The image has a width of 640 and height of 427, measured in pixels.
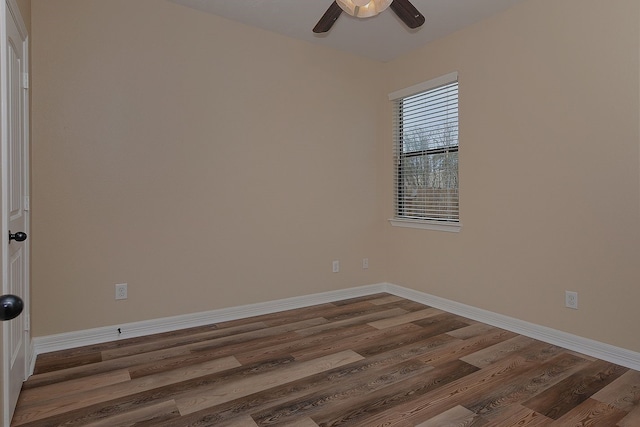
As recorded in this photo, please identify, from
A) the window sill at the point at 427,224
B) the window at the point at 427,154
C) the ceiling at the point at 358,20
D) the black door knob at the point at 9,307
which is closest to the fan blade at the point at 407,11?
the ceiling at the point at 358,20

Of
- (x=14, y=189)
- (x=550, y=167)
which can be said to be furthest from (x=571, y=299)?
(x=14, y=189)

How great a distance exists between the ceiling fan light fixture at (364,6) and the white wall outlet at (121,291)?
255cm

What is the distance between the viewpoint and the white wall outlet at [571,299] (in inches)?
109

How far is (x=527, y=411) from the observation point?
6.46 ft

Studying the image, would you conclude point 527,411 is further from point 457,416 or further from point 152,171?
point 152,171

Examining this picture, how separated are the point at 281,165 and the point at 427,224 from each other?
5.33ft

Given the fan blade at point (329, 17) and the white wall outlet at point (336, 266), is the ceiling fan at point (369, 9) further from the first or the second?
the white wall outlet at point (336, 266)

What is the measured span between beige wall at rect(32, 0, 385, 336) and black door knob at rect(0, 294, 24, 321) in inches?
95.0

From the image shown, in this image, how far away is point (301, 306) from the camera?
3836mm

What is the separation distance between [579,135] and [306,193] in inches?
92.2

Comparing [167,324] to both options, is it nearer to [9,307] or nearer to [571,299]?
[9,307]

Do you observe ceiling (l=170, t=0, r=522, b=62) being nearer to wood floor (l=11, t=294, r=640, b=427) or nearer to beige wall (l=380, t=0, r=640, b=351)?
beige wall (l=380, t=0, r=640, b=351)

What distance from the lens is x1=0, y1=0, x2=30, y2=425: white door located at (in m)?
1.62

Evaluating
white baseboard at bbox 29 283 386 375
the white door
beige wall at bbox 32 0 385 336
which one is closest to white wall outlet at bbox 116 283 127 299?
beige wall at bbox 32 0 385 336
